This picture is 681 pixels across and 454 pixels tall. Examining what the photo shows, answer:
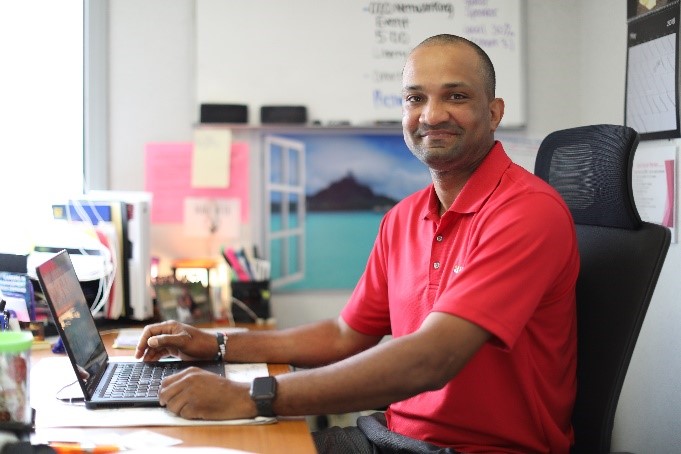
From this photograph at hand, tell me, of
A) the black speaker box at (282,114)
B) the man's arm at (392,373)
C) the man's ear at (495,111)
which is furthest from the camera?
the black speaker box at (282,114)

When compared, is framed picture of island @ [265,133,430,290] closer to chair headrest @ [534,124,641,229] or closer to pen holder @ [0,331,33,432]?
chair headrest @ [534,124,641,229]

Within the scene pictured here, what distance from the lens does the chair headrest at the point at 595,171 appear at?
143 centimetres

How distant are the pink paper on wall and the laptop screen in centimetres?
89

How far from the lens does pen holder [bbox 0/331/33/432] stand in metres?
1.25

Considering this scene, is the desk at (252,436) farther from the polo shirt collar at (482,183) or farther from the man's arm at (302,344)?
the polo shirt collar at (482,183)

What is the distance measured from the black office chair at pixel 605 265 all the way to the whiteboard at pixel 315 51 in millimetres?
1060

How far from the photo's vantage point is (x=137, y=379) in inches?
62.0

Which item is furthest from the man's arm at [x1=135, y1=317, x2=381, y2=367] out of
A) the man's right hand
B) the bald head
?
the bald head

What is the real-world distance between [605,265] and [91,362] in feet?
3.33

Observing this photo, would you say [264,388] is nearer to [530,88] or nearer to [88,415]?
[88,415]

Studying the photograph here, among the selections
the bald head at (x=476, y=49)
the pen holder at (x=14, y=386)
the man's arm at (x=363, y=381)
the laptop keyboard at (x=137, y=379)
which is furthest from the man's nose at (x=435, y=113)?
the pen holder at (x=14, y=386)

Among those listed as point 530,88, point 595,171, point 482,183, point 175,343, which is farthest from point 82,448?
point 530,88

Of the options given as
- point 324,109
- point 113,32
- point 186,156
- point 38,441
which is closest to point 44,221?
point 186,156

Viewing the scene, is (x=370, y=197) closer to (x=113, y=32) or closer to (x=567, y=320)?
(x=113, y=32)
